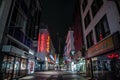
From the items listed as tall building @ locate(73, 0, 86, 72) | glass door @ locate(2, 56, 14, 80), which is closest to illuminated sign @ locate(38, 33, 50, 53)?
tall building @ locate(73, 0, 86, 72)

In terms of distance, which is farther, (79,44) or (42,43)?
(42,43)

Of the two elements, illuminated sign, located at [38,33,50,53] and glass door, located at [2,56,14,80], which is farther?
illuminated sign, located at [38,33,50,53]

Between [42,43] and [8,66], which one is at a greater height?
[42,43]

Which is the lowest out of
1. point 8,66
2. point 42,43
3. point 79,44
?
point 8,66

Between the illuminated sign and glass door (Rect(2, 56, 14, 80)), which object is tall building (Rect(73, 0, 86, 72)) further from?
the illuminated sign

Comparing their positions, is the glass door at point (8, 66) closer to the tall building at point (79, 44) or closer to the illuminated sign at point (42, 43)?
the tall building at point (79, 44)

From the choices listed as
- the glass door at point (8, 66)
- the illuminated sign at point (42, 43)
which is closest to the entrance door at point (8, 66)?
the glass door at point (8, 66)

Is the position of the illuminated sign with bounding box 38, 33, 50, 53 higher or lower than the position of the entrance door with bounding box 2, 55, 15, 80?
higher

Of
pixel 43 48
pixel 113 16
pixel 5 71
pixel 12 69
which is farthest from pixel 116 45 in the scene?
pixel 43 48

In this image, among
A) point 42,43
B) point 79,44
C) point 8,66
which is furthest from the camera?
point 42,43

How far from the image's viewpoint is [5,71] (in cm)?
1435

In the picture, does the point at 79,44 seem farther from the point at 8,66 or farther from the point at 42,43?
the point at 42,43

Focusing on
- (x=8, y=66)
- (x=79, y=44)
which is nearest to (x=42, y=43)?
(x=79, y=44)

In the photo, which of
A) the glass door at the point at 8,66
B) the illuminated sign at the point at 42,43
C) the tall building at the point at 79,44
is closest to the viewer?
the glass door at the point at 8,66
